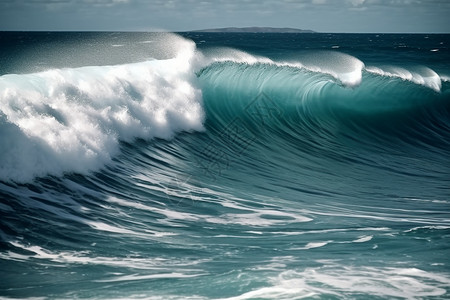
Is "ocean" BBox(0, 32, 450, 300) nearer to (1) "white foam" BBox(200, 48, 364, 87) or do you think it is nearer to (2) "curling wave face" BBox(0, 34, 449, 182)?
(2) "curling wave face" BBox(0, 34, 449, 182)

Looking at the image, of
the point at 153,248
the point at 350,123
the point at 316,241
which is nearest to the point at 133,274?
the point at 153,248

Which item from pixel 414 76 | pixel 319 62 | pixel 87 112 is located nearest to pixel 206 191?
pixel 87 112

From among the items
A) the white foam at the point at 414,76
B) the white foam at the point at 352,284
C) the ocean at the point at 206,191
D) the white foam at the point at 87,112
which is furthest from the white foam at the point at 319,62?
the white foam at the point at 352,284

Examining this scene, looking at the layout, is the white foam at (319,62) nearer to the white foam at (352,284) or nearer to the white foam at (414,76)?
the white foam at (414,76)

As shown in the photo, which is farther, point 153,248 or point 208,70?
point 208,70

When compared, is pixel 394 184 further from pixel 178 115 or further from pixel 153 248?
pixel 153 248

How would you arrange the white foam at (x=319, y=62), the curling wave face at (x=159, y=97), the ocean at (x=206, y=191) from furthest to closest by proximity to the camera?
the white foam at (x=319, y=62), the curling wave face at (x=159, y=97), the ocean at (x=206, y=191)
